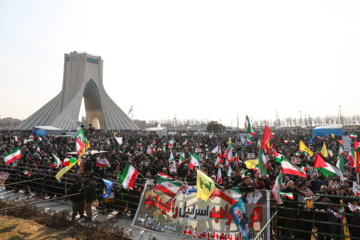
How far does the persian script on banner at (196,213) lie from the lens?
238 inches

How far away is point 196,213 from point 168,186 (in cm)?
117

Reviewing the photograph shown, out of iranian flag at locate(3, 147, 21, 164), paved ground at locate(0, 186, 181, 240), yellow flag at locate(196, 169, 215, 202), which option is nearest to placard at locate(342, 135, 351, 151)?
yellow flag at locate(196, 169, 215, 202)

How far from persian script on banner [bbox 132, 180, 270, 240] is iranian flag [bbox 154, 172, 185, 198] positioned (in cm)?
6

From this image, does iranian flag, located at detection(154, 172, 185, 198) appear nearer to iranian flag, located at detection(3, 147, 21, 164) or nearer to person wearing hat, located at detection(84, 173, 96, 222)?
person wearing hat, located at detection(84, 173, 96, 222)

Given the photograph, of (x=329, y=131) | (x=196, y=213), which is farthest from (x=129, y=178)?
(x=329, y=131)

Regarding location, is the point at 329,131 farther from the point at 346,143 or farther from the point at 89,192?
the point at 89,192

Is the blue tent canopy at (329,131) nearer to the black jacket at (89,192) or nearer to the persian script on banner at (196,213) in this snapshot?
the persian script on banner at (196,213)

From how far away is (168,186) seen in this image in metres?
7.42

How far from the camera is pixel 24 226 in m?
7.86

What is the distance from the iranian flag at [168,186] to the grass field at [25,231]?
9.29ft

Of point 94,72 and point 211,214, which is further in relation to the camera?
point 94,72

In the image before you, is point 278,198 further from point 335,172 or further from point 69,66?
point 69,66

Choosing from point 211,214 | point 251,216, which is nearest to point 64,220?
point 211,214

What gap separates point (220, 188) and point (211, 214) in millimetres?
691
